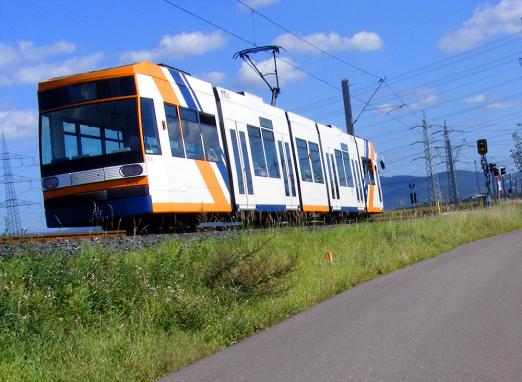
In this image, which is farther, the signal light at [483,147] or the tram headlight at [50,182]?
the signal light at [483,147]

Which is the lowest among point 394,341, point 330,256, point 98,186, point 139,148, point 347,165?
point 394,341

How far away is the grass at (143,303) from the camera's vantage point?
6.64 meters

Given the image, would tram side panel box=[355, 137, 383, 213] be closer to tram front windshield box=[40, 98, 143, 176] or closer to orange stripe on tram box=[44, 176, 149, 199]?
tram front windshield box=[40, 98, 143, 176]

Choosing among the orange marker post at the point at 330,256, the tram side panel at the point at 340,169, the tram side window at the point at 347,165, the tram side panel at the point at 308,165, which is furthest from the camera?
the tram side window at the point at 347,165

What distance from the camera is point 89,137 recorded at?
14.5 meters

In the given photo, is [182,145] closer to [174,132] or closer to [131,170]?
[174,132]

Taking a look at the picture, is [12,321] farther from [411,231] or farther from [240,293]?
[411,231]

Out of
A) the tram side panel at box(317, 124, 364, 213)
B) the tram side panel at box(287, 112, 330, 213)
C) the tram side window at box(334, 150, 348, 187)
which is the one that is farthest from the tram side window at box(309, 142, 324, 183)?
the tram side window at box(334, 150, 348, 187)

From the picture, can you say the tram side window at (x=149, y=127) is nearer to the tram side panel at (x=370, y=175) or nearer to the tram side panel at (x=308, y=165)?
the tram side panel at (x=308, y=165)

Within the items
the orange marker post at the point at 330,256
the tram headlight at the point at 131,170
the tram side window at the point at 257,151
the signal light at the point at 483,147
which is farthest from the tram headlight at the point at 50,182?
the signal light at the point at 483,147

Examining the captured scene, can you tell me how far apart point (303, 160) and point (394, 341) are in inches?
623

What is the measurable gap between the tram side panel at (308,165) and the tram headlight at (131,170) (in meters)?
8.83

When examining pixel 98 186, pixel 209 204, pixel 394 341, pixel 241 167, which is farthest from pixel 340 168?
pixel 394 341

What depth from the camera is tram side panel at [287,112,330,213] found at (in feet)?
73.8
